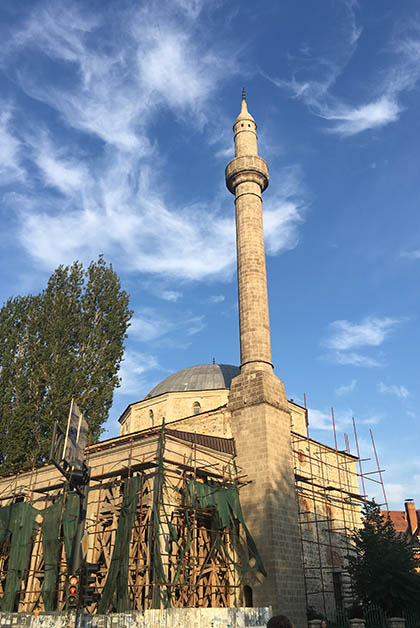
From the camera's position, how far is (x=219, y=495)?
47.8 feet

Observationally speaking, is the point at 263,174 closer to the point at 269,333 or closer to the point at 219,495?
the point at 269,333

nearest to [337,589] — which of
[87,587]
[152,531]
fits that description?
[152,531]

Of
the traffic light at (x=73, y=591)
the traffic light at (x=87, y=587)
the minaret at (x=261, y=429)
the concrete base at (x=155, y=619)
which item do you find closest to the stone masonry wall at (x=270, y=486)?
the minaret at (x=261, y=429)

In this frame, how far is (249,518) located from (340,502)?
852cm

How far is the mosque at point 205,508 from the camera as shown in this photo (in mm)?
12914

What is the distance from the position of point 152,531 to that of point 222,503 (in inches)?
98.1

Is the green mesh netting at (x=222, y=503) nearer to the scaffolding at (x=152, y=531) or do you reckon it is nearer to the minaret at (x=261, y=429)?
the scaffolding at (x=152, y=531)

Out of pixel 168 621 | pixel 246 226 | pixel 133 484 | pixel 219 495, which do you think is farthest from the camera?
pixel 246 226

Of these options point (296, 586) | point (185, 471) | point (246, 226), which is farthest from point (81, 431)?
point (246, 226)

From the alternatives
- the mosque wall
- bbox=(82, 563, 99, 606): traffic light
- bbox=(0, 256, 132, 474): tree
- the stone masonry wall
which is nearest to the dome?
the mosque wall

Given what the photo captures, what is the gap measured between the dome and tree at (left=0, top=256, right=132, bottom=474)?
3060 mm

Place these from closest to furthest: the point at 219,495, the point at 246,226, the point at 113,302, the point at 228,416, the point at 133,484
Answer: the point at 133,484
the point at 219,495
the point at 228,416
the point at 246,226
the point at 113,302

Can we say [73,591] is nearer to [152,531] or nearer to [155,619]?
[155,619]

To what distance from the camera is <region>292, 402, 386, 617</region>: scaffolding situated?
64.2 ft
